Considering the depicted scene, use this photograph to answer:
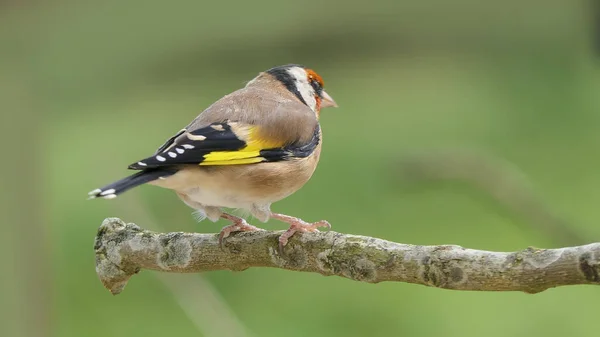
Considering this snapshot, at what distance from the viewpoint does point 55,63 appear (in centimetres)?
294

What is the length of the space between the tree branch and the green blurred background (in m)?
0.75

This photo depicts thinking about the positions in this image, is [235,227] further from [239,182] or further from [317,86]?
[317,86]

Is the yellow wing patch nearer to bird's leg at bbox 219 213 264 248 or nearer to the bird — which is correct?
the bird

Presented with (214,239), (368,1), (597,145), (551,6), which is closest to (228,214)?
(214,239)

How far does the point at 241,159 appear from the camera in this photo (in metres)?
1.46

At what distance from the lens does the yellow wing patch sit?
1.44 m

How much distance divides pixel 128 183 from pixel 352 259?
0.37 meters

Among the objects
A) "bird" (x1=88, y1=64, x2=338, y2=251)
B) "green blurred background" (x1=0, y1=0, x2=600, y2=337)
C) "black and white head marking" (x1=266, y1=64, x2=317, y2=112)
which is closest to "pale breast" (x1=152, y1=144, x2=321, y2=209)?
"bird" (x1=88, y1=64, x2=338, y2=251)

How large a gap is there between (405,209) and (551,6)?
1065mm

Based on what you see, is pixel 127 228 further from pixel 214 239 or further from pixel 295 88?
pixel 295 88

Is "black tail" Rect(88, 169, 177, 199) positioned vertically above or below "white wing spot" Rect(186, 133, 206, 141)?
below

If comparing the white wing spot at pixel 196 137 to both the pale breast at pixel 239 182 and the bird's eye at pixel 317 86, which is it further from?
the bird's eye at pixel 317 86

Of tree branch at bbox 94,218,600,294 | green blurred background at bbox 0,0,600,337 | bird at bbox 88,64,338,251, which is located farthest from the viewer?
green blurred background at bbox 0,0,600,337

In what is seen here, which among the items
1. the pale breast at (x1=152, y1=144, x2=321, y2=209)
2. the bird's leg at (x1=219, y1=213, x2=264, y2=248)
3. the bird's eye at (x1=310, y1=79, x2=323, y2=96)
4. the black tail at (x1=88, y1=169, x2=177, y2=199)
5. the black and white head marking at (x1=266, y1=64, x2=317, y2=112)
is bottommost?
the black tail at (x1=88, y1=169, x2=177, y2=199)
